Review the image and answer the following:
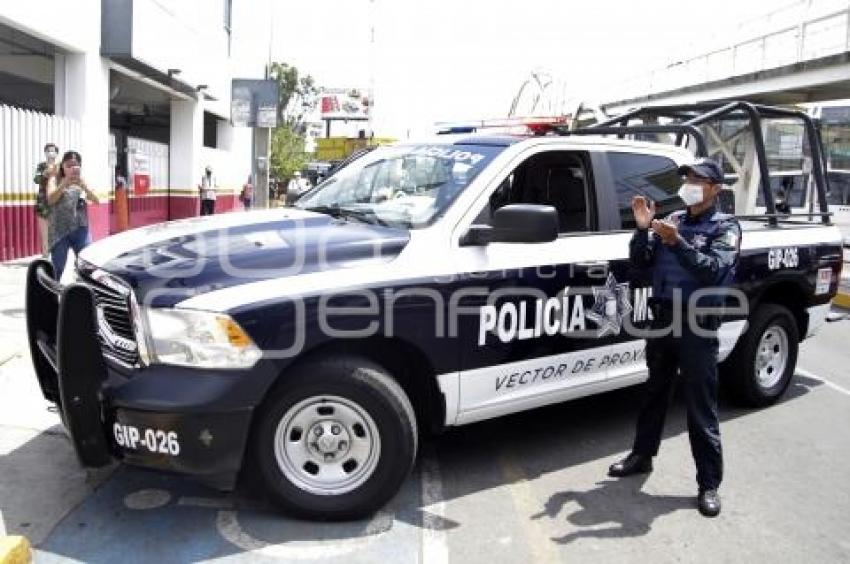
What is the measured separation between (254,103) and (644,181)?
18511 mm

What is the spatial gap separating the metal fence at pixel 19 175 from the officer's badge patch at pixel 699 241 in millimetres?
10187

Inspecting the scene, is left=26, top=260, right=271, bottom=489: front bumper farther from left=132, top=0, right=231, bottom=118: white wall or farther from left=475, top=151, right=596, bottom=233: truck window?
left=132, top=0, right=231, bottom=118: white wall

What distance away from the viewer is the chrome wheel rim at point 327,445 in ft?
12.7

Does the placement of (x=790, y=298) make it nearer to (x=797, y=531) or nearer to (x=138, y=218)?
(x=797, y=531)

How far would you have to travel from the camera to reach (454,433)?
5.41 meters

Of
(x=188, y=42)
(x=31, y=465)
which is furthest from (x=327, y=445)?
(x=188, y=42)

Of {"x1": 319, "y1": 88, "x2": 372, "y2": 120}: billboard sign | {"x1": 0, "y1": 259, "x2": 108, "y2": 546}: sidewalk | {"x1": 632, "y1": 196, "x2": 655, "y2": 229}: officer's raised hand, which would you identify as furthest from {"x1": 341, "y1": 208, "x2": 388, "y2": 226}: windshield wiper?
{"x1": 319, "y1": 88, "x2": 372, "y2": 120}: billboard sign

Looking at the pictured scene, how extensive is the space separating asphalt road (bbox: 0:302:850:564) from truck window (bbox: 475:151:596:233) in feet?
4.72

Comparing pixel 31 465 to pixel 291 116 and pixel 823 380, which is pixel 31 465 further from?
pixel 291 116

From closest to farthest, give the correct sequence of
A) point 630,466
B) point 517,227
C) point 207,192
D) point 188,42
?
point 517,227 < point 630,466 < point 188,42 < point 207,192

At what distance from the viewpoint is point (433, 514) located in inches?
164

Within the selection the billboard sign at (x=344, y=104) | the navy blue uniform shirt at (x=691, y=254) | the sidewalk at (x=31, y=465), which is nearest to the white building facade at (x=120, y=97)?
the sidewalk at (x=31, y=465)

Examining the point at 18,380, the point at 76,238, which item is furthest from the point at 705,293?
the point at 76,238

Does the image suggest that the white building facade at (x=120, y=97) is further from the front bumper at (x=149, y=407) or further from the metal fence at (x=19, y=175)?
the front bumper at (x=149, y=407)
